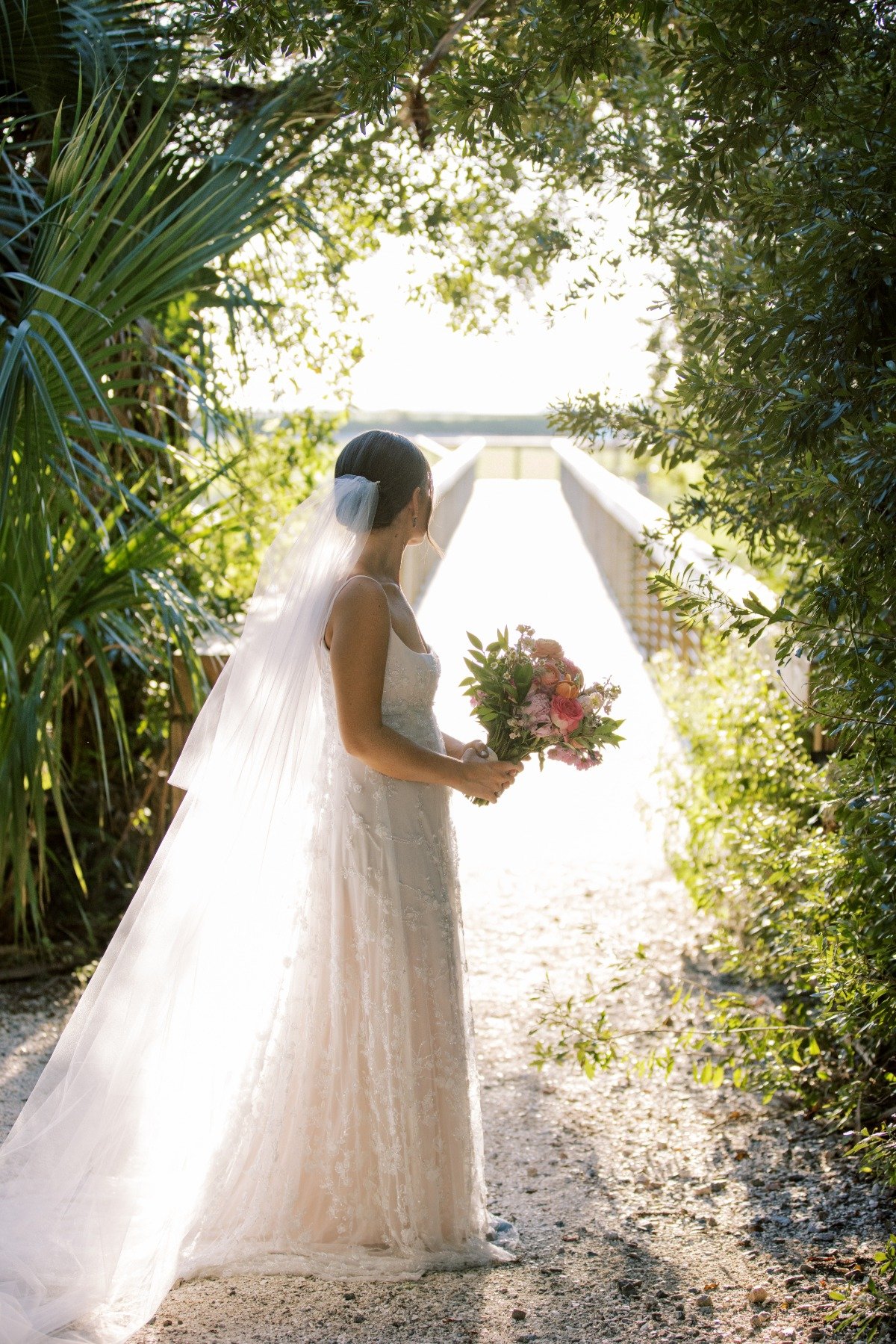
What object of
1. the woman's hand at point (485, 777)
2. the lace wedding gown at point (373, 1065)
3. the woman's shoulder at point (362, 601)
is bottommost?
the lace wedding gown at point (373, 1065)

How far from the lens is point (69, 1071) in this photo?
2.82 m

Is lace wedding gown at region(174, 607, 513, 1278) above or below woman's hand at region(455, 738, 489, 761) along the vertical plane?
below

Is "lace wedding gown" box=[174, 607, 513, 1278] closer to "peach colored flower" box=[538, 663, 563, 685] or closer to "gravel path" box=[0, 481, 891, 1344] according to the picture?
"gravel path" box=[0, 481, 891, 1344]

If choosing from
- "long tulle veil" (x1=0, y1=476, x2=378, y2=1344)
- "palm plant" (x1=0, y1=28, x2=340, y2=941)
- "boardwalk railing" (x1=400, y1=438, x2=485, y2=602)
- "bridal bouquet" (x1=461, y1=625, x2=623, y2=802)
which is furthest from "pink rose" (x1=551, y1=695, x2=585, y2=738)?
"boardwalk railing" (x1=400, y1=438, x2=485, y2=602)

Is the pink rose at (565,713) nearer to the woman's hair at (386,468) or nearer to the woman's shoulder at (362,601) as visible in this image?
the woman's shoulder at (362,601)

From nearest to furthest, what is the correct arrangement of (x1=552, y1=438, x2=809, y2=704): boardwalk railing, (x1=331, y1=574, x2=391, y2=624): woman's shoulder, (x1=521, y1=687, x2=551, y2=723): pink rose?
1. (x1=331, y1=574, x2=391, y2=624): woman's shoulder
2. (x1=521, y1=687, x2=551, y2=723): pink rose
3. (x1=552, y1=438, x2=809, y2=704): boardwalk railing

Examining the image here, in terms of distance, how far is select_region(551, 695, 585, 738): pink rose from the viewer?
2805mm

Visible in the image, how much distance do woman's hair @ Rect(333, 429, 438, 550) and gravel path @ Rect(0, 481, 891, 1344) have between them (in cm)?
129

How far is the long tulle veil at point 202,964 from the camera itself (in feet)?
8.84

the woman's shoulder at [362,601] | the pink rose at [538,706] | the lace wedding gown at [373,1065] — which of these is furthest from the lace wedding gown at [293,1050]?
the pink rose at [538,706]

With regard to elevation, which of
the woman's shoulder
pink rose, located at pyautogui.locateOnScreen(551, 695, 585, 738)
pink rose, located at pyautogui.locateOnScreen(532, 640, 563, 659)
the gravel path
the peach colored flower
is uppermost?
the woman's shoulder

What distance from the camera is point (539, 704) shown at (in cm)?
283

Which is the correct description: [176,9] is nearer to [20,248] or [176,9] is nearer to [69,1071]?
[20,248]

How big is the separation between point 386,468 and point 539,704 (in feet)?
2.02
